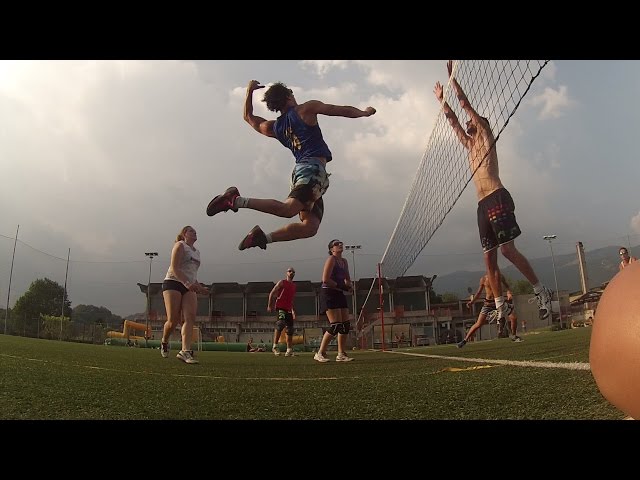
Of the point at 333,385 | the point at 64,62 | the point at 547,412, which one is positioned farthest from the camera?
the point at 64,62

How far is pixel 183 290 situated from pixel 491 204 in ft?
6.54

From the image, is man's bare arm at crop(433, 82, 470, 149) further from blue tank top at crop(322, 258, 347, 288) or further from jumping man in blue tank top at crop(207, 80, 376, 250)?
blue tank top at crop(322, 258, 347, 288)

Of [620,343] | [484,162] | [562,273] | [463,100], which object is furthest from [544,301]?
[463,100]

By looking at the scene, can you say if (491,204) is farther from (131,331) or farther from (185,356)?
(131,331)

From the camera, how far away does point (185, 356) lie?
2727 millimetres

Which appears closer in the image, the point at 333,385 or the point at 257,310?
the point at 333,385

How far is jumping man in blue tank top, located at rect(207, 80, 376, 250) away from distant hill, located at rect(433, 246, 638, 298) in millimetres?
A: 973

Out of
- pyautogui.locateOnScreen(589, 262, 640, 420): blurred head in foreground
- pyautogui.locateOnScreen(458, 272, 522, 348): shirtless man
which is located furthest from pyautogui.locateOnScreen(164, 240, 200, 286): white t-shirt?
pyautogui.locateOnScreen(589, 262, 640, 420): blurred head in foreground

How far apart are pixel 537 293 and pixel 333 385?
148cm

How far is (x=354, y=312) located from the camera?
2967 mm

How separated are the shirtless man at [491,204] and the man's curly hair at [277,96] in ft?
3.03
